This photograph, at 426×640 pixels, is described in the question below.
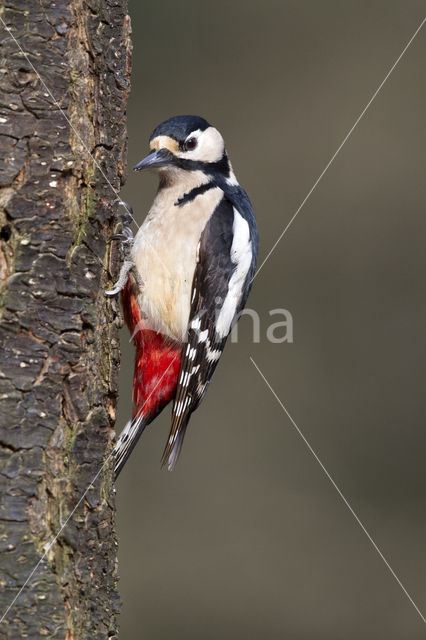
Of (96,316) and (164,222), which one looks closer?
(96,316)

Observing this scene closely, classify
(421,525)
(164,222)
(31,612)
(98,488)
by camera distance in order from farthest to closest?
(421,525), (164,222), (98,488), (31,612)

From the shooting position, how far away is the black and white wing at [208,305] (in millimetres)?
2186

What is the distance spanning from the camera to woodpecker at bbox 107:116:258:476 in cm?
217

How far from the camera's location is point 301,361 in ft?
13.1

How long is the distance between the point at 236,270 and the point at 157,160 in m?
0.32

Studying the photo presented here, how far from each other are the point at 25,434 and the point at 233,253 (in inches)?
35.5

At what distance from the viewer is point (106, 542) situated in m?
1.60

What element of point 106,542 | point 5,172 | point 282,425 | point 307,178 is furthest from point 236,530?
point 5,172

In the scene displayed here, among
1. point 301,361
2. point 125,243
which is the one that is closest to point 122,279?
point 125,243

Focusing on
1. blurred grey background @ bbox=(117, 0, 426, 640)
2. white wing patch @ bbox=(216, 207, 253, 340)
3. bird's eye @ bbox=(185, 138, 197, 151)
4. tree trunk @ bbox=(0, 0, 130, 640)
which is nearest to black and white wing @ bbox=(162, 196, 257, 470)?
white wing patch @ bbox=(216, 207, 253, 340)

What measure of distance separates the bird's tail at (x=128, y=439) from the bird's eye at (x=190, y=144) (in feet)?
2.15

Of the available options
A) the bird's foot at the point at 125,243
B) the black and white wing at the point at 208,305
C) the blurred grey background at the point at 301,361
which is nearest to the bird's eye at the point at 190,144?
the black and white wing at the point at 208,305

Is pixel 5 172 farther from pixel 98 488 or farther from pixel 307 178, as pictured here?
pixel 307 178

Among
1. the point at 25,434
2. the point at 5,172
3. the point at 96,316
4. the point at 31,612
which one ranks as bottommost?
the point at 31,612
